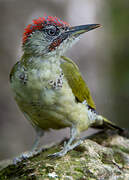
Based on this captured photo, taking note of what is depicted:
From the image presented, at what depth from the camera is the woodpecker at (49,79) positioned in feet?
12.8

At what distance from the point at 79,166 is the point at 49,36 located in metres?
1.76

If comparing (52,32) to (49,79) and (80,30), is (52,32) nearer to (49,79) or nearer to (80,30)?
(80,30)

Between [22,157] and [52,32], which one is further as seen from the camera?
[22,157]

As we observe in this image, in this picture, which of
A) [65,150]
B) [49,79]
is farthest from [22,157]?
[49,79]

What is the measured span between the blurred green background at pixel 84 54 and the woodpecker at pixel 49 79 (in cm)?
312

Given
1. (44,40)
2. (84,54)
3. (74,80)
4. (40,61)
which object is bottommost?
(74,80)

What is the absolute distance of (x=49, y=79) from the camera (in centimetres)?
389

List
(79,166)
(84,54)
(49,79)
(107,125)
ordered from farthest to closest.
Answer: (84,54) → (107,125) → (49,79) → (79,166)

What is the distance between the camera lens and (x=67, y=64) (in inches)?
167

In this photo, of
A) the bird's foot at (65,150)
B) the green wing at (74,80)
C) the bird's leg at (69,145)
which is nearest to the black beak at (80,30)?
the green wing at (74,80)

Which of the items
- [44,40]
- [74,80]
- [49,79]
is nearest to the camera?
[49,79]

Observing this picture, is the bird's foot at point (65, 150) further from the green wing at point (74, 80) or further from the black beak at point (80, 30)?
the black beak at point (80, 30)

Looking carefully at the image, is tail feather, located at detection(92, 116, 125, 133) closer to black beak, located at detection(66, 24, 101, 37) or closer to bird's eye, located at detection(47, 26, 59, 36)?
black beak, located at detection(66, 24, 101, 37)

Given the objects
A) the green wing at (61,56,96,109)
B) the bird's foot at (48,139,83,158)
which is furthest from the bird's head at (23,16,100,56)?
the bird's foot at (48,139,83,158)
